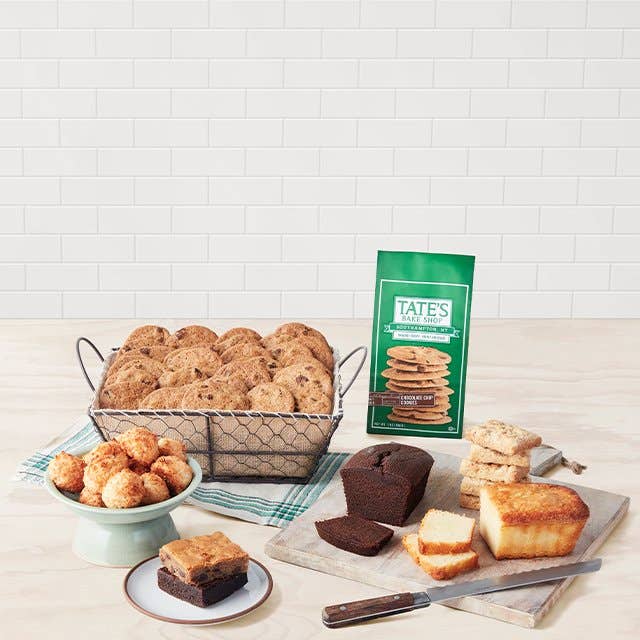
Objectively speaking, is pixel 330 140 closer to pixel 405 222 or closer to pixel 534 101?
pixel 405 222

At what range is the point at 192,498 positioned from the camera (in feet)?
5.14

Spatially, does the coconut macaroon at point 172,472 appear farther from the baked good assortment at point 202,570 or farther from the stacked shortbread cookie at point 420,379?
the stacked shortbread cookie at point 420,379

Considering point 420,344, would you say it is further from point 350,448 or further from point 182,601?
point 182,601

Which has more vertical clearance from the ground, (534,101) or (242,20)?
(242,20)

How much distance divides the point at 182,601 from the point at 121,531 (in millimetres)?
165

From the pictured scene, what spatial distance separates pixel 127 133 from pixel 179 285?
56 centimetres

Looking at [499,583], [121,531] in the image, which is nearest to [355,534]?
[499,583]

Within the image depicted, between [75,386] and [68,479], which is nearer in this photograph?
[68,479]

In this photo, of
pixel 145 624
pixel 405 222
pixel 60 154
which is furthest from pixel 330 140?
pixel 145 624

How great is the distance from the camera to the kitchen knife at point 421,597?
1.23 meters

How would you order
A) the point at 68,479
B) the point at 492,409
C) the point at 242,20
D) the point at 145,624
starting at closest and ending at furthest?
the point at 145,624, the point at 68,479, the point at 492,409, the point at 242,20

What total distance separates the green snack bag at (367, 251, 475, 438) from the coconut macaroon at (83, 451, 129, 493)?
2.14ft

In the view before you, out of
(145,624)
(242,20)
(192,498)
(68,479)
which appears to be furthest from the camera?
(242,20)

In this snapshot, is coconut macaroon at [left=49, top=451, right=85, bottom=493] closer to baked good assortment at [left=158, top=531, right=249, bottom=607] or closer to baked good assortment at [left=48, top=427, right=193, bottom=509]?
baked good assortment at [left=48, top=427, right=193, bottom=509]
